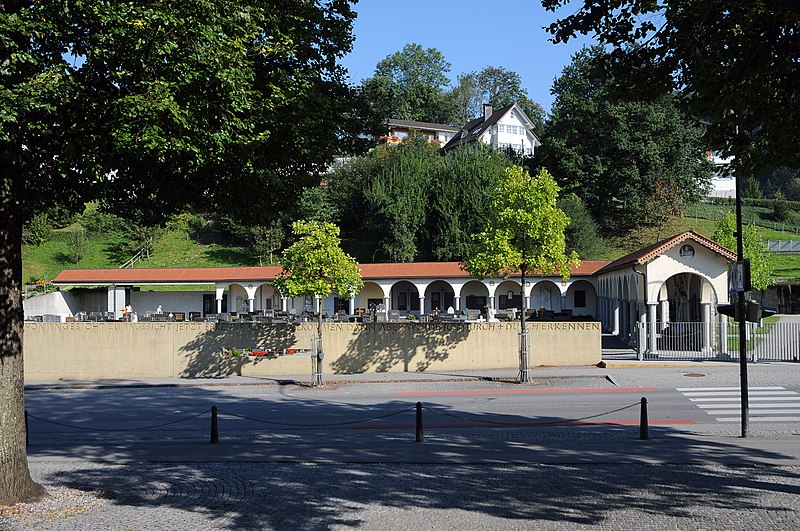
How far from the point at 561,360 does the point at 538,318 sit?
18009mm

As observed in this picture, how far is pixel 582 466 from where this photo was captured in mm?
12039

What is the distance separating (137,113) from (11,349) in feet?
12.5

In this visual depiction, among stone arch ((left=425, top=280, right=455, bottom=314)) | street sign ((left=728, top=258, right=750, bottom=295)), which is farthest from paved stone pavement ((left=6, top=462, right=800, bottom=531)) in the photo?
stone arch ((left=425, top=280, right=455, bottom=314))

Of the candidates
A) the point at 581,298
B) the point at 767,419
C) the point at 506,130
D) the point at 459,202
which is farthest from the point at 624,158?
the point at 767,419

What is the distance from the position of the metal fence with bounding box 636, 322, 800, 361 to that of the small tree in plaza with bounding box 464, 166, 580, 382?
6415 mm

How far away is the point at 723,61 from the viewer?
430 inches

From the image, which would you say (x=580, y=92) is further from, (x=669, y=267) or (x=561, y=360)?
(x=561, y=360)

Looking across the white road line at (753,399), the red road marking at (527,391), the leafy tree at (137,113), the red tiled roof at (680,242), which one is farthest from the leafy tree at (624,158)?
the leafy tree at (137,113)

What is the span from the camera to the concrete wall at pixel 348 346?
27469 millimetres

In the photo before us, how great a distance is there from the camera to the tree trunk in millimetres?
9898

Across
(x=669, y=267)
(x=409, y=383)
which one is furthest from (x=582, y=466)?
(x=669, y=267)

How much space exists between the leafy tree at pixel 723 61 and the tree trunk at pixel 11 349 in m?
8.33

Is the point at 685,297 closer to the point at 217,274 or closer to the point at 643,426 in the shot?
the point at 643,426

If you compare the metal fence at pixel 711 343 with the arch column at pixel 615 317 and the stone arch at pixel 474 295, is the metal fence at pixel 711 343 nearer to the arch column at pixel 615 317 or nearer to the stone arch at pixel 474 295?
the arch column at pixel 615 317
